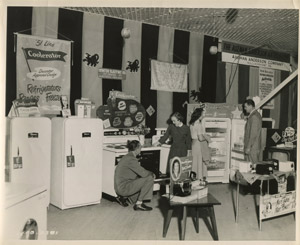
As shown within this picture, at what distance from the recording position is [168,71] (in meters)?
5.60

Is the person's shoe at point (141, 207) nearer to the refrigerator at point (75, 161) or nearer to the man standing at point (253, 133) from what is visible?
the refrigerator at point (75, 161)

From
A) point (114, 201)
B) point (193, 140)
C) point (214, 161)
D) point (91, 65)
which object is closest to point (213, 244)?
point (114, 201)

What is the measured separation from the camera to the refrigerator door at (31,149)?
3.23m

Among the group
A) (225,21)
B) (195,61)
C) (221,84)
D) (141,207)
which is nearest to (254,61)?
(221,84)

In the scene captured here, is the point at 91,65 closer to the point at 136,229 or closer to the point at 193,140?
the point at 193,140

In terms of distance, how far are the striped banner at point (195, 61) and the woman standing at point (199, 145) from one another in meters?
0.70

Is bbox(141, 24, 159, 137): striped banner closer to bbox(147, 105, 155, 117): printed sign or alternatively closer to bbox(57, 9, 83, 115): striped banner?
bbox(147, 105, 155, 117): printed sign

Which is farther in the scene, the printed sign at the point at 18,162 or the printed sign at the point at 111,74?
the printed sign at the point at 111,74

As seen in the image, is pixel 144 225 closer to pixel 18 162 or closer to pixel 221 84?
pixel 18 162

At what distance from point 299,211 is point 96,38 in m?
3.50

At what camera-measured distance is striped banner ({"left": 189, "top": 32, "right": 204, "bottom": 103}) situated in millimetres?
5793

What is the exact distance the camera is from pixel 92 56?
486 centimetres

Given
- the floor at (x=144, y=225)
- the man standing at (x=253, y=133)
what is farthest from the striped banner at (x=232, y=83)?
the floor at (x=144, y=225)

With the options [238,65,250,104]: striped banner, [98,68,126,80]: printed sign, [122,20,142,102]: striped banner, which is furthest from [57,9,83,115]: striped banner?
[238,65,250,104]: striped banner
